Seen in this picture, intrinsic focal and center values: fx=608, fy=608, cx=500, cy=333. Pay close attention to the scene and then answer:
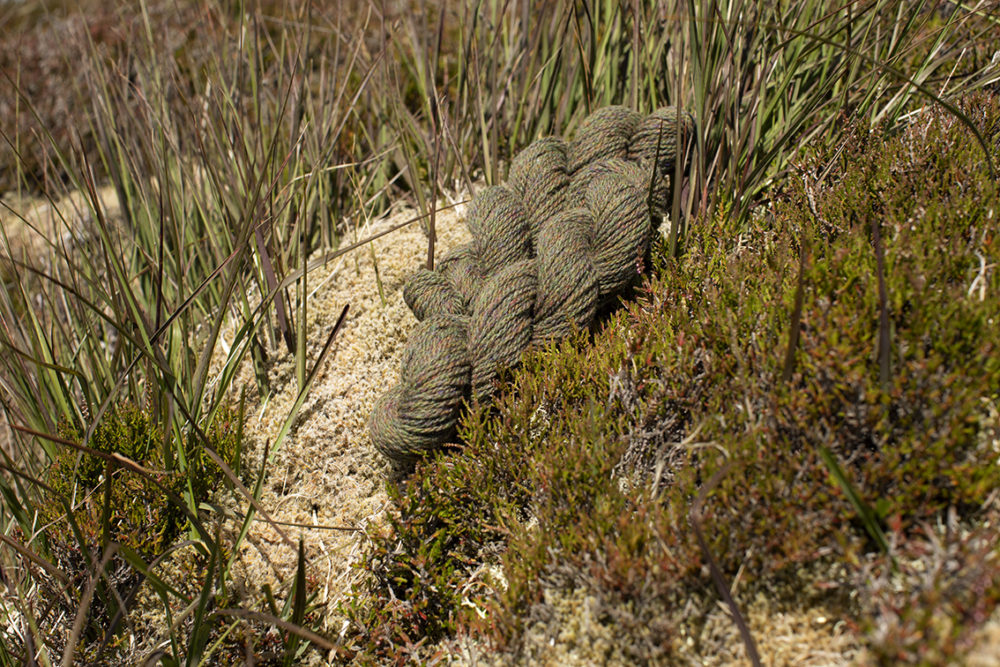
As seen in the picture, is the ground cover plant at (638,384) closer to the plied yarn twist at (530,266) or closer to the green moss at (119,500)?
the green moss at (119,500)

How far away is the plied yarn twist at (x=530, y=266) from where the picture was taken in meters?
2.18

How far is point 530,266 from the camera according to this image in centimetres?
232

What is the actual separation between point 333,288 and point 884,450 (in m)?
2.41

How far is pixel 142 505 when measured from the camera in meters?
2.30

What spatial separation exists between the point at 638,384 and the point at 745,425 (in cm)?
38

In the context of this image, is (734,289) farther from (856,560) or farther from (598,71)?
(598,71)

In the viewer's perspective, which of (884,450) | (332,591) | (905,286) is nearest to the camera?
(884,450)

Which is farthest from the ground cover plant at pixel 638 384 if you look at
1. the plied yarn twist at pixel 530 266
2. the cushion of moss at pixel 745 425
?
the plied yarn twist at pixel 530 266

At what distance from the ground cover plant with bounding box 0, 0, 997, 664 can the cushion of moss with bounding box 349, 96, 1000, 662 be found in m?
0.01

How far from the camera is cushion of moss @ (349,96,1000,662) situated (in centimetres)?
163

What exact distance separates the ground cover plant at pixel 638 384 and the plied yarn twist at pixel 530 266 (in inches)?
5.0

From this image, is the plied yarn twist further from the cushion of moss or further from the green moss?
the green moss

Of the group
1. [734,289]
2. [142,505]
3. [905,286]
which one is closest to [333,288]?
[142,505]

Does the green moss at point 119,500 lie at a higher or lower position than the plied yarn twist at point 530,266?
lower
